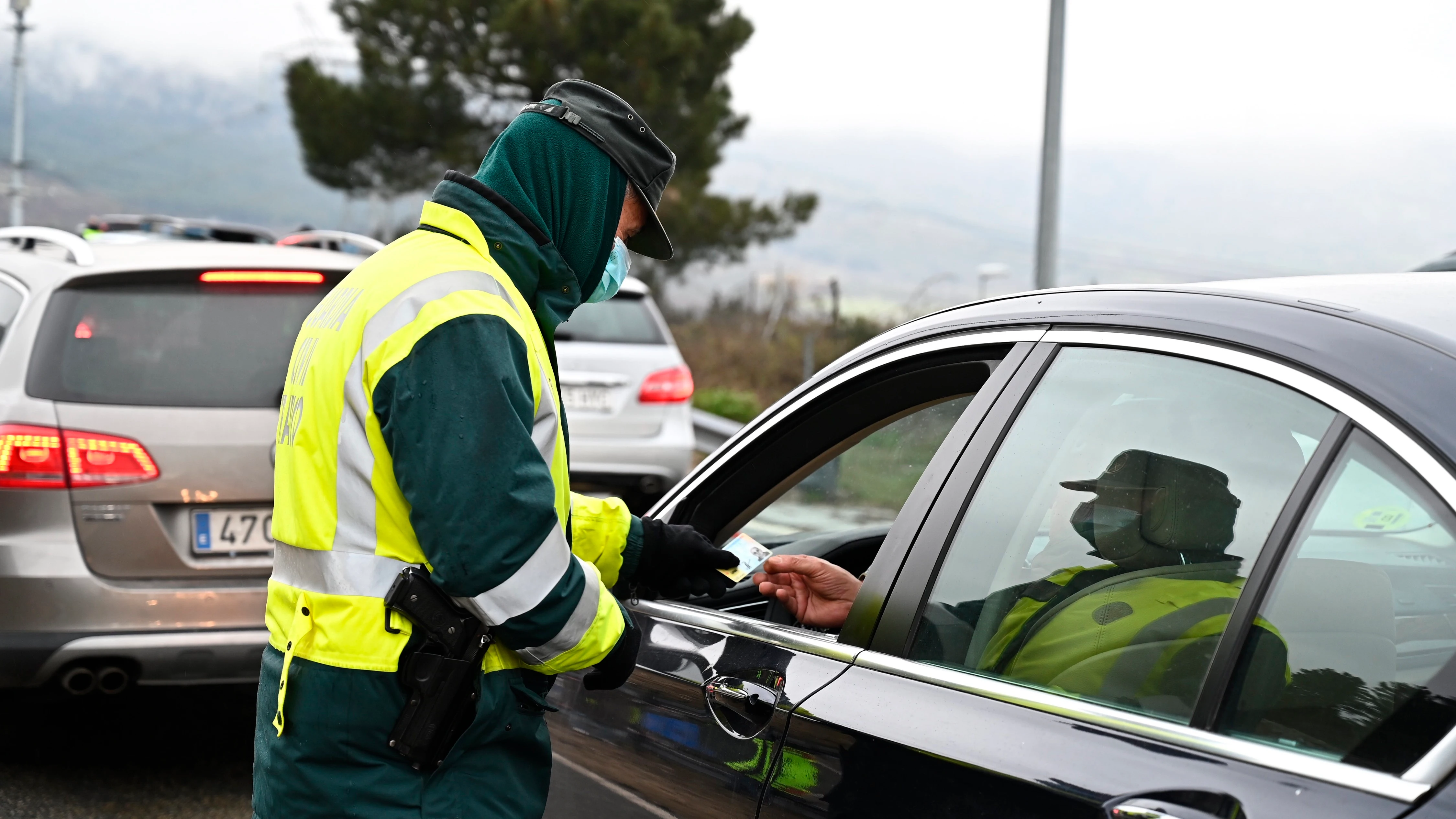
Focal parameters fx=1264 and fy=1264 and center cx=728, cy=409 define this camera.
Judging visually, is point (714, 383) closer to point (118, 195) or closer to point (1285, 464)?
point (1285, 464)

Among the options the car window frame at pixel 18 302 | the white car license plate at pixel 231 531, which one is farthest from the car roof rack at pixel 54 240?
the white car license plate at pixel 231 531

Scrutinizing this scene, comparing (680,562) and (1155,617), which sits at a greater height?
(1155,617)

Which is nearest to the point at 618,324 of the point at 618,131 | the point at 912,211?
the point at 618,131

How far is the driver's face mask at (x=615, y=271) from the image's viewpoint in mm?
2361

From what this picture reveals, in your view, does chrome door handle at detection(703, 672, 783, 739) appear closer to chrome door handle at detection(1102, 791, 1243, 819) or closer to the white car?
chrome door handle at detection(1102, 791, 1243, 819)

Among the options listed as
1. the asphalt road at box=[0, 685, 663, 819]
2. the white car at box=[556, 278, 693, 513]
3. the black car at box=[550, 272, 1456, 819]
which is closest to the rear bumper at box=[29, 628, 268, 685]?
the asphalt road at box=[0, 685, 663, 819]

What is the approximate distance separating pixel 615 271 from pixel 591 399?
5.41 m

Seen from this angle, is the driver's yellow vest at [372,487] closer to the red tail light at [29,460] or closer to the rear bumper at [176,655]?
the rear bumper at [176,655]

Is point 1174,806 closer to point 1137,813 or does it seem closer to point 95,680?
point 1137,813

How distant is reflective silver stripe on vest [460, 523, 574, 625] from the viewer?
1.75m

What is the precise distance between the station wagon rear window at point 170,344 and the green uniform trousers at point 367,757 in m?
2.28

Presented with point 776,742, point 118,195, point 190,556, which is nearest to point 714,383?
point 190,556

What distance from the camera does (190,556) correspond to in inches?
150

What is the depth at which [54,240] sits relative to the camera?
437cm
